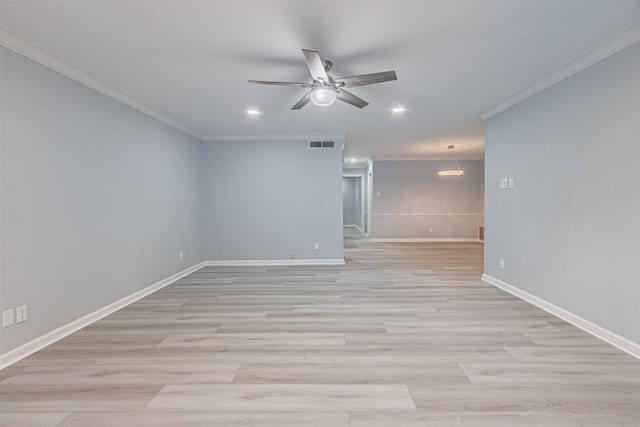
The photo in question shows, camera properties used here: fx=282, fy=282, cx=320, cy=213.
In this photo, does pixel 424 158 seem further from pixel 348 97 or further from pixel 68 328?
pixel 68 328

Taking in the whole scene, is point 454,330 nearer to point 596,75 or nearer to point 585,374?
point 585,374

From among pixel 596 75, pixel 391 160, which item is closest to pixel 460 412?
pixel 596 75

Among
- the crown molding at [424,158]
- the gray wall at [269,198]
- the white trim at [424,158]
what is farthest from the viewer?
the crown molding at [424,158]

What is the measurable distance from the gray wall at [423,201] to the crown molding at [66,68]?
666 cm

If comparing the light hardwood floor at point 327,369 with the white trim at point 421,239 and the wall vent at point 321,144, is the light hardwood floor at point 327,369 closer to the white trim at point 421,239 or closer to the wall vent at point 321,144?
the wall vent at point 321,144

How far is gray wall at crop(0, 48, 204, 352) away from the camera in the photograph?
2230 millimetres

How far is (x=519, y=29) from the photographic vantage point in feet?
7.15

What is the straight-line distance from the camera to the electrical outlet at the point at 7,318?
2.13 meters

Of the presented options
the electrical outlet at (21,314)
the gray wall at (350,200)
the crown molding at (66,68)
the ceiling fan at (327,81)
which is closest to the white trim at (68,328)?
the electrical outlet at (21,314)

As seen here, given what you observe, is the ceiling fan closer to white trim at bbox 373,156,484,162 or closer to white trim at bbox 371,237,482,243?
white trim at bbox 373,156,484,162

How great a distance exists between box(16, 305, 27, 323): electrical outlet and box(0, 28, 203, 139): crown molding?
2.06 meters

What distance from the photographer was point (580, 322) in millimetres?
2742

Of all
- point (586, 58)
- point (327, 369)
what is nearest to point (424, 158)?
point (586, 58)

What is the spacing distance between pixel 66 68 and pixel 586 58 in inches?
190
